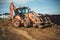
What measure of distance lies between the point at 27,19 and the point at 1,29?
0.37 m

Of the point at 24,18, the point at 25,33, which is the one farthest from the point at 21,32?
the point at 24,18

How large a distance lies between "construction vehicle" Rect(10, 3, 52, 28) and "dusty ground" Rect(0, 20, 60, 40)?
0.07m

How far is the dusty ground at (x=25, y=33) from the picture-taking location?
6.97 ft

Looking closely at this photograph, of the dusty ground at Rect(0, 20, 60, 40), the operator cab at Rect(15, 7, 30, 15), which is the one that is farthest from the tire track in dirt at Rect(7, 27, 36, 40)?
the operator cab at Rect(15, 7, 30, 15)

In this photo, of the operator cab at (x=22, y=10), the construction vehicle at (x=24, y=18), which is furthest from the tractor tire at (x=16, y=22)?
the operator cab at (x=22, y=10)

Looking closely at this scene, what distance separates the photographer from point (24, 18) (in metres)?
2.23

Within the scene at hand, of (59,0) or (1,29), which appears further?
(59,0)

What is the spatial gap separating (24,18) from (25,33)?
0.69 feet

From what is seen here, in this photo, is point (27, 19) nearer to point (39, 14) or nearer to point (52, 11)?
point (39, 14)

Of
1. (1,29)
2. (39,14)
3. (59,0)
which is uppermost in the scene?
(59,0)

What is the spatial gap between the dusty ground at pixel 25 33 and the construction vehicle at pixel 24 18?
2.6 inches

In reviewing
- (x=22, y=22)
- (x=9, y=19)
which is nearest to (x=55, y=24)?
(x=22, y=22)

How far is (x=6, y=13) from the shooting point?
2.22m

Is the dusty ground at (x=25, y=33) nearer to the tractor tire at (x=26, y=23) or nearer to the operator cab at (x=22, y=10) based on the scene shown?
the tractor tire at (x=26, y=23)
